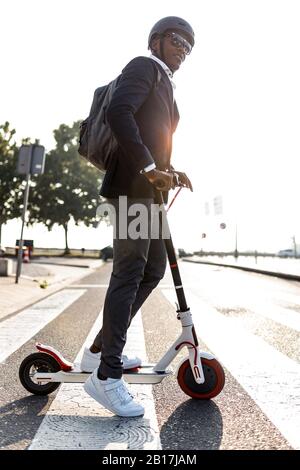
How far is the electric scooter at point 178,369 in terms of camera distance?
290 centimetres

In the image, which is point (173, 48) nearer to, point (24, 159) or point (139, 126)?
point (139, 126)

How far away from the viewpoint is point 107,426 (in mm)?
2496

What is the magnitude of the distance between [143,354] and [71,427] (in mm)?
1958

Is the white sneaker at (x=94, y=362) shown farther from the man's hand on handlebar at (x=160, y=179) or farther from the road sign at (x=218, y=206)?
the road sign at (x=218, y=206)

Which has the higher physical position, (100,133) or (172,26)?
(172,26)

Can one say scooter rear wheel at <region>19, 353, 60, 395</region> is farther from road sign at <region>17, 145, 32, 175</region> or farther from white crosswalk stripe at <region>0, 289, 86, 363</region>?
road sign at <region>17, 145, 32, 175</region>

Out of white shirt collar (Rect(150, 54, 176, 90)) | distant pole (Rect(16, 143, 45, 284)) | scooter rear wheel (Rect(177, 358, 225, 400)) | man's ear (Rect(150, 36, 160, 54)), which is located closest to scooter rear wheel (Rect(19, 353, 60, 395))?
scooter rear wheel (Rect(177, 358, 225, 400))

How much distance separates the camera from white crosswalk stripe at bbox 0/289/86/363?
480 cm

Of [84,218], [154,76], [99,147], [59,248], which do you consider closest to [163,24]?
[154,76]

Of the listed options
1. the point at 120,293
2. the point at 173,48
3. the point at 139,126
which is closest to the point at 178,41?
the point at 173,48

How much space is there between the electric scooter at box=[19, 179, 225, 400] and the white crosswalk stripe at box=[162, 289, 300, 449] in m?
0.32

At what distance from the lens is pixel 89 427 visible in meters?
2.48

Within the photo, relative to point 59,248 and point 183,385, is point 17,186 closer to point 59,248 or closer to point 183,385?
point 59,248

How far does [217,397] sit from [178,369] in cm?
31
